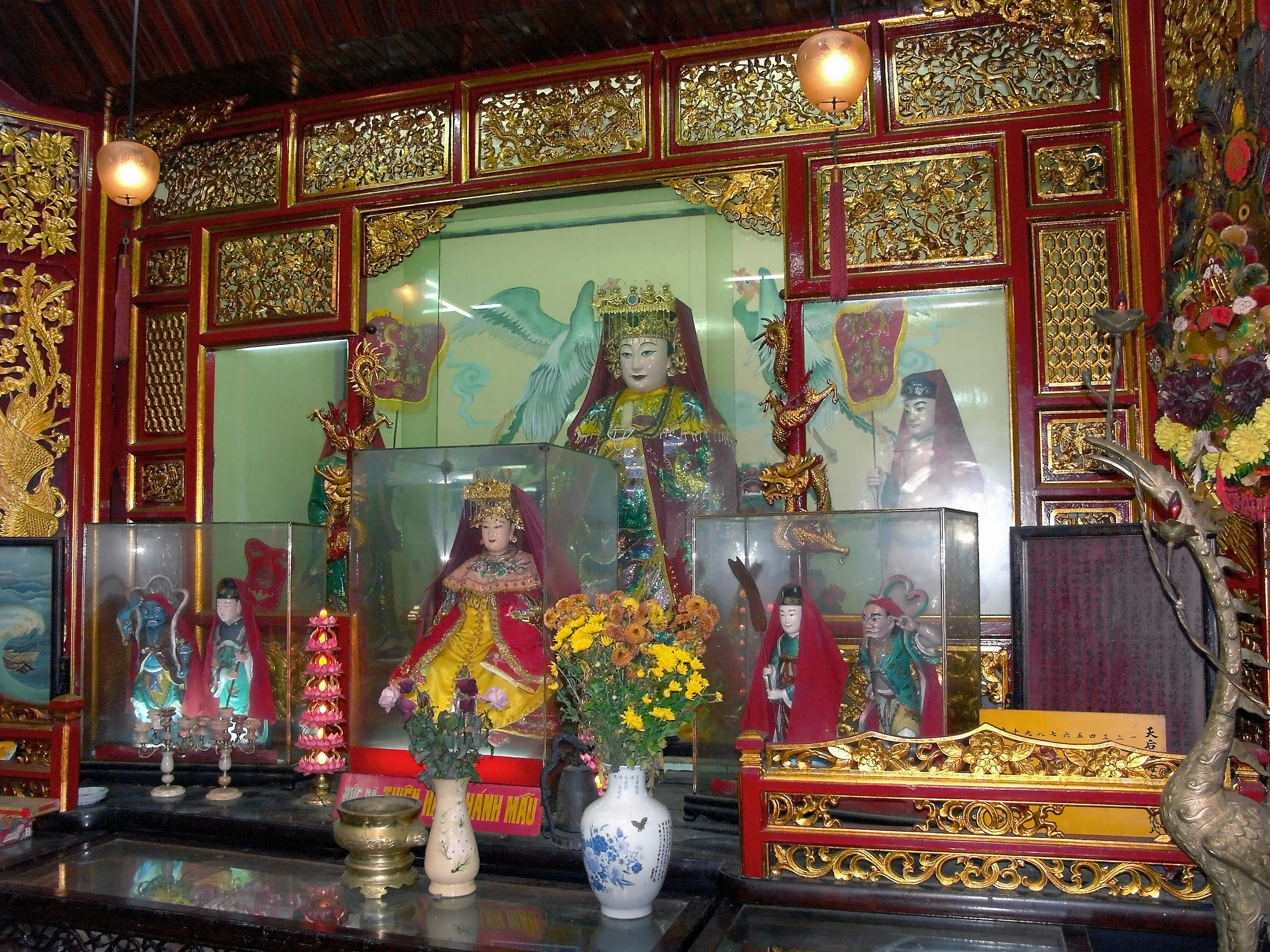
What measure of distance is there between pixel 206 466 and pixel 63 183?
1534 millimetres

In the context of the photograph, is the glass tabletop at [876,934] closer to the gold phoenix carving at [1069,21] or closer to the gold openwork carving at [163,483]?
the gold phoenix carving at [1069,21]

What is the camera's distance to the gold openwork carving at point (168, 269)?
537cm

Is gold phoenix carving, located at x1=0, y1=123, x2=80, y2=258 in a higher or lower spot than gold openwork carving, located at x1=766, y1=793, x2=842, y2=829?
higher

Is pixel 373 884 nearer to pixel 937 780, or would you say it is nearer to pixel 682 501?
pixel 937 780

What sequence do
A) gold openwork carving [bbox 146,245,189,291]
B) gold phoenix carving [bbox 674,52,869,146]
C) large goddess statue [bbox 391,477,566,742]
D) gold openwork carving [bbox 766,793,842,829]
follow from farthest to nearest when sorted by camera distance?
gold openwork carving [bbox 146,245,189,291] → gold phoenix carving [bbox 674,52,869,146] → large goddess statue [bbox 391,477,566,742] → gold openwork carving [bbox 766,793,842,829]

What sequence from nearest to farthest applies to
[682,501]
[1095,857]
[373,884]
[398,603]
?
[1095,857] < [373,884] < [398,603] < [682,501]

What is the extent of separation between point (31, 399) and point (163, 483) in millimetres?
686

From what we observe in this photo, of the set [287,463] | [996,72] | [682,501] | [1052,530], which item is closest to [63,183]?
[287,463]

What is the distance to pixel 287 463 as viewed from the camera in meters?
5.31

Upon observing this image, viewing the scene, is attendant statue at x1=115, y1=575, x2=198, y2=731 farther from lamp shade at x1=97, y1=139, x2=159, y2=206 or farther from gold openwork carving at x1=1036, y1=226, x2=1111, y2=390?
gold openwork carving at x1=1036, y1=226, x2=1111, y2=390

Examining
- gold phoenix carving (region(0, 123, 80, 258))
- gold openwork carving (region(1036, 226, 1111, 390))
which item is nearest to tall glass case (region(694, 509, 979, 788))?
gold openwork carving (region(1036, 226, 1111, 390))

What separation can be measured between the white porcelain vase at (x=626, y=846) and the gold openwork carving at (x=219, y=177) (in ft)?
11.8

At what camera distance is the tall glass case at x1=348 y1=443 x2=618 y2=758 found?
12.5ft

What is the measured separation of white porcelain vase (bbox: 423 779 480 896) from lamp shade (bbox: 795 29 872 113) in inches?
94.7
